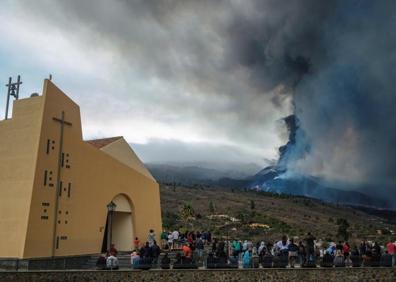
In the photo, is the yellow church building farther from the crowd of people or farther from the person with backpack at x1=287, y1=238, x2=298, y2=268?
the person with backpack at x1=287, y1=238, x2=298, y2=268

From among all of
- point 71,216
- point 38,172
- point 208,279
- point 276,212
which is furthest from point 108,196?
point 276,212

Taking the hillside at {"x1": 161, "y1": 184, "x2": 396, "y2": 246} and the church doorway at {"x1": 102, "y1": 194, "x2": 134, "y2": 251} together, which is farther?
the hillside at {"x1": 161, "y1": 184, "x2": 396, "y2": 246}

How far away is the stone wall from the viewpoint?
18756 mm

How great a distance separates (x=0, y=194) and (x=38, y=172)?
1.92 m

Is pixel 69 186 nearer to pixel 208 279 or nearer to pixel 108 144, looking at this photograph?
pixel 108 144

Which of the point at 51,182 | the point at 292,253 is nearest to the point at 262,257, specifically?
the point at 292,253

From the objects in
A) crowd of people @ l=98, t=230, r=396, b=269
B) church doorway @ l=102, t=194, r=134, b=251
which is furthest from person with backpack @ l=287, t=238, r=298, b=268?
church doorway @ l=102, t=194, r=134, b=251

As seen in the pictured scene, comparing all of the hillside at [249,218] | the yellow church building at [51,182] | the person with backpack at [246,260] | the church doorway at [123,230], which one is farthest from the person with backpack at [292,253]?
the hillside at [249,218]

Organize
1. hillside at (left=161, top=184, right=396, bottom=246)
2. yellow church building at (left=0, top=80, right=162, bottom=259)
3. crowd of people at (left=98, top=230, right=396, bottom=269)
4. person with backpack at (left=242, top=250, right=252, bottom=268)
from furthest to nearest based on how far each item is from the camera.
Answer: hillside at (left=161, top=184, right=396, bottom=246) < person with backpack at (left=242, top=250, right=252, bottom=268) < crowd of people at (left=98, top=230, right=396, bottom=269) < yellow church building at (left=0, top=80, right=162, bottom=259)

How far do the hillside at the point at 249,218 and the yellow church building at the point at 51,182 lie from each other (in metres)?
29.0

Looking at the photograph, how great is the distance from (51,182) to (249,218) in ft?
185

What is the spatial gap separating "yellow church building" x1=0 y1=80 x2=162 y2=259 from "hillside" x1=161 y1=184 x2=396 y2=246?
28975mm

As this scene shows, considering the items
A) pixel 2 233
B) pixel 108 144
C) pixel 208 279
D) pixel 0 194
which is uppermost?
pixel 108 144

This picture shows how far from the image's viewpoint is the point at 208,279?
20.8 meters
